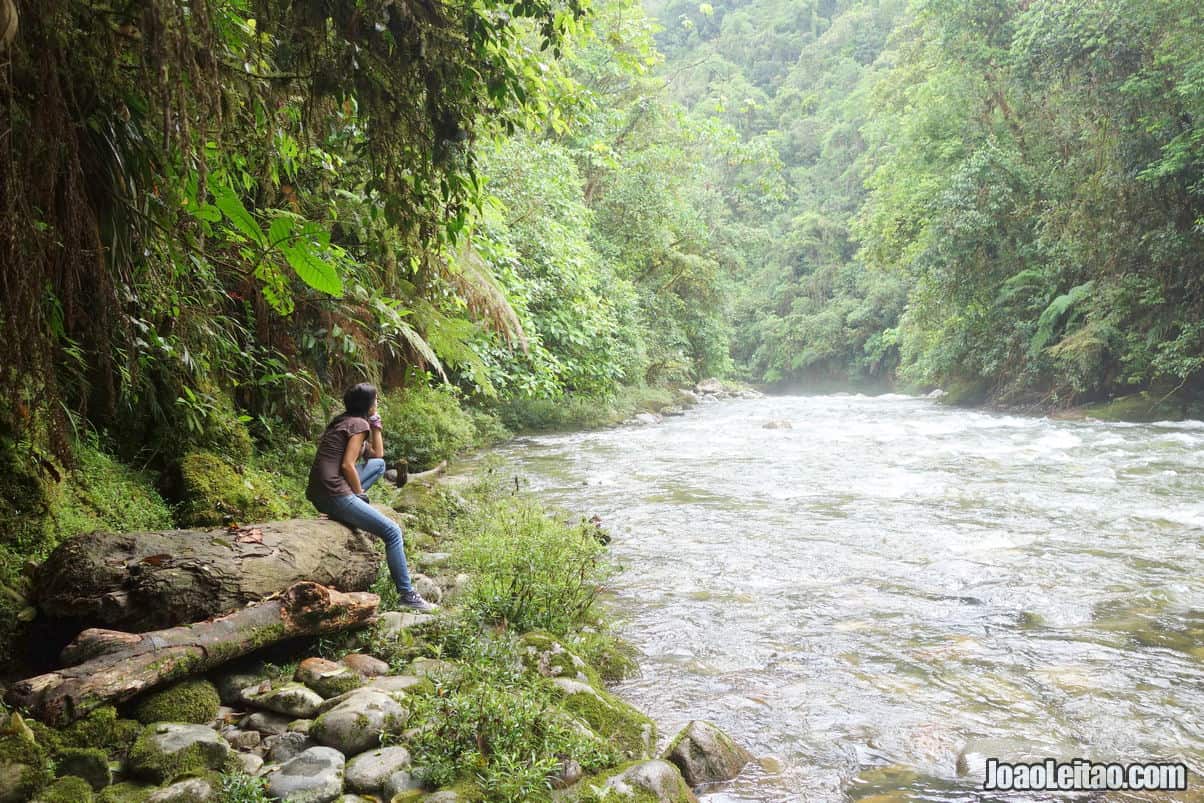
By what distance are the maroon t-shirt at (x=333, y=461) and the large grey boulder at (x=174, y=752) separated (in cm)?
196

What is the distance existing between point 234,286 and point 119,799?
471 centimetres

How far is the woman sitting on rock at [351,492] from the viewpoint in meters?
4.90

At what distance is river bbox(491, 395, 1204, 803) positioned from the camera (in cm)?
394

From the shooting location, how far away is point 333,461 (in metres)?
5.00

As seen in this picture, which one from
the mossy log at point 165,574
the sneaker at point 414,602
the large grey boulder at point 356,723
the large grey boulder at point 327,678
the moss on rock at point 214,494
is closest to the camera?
the large grey boulder at point 356,723

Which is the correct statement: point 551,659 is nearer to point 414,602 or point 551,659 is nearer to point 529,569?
point 414,602

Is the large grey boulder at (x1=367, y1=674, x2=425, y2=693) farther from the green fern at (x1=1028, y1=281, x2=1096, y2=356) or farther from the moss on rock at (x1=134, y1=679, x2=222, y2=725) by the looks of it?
the green fern at (x1=1028, y1=281, x2=1096, y2=356)

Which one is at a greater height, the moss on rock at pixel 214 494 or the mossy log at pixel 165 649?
the moss on rock at pixel 214 494

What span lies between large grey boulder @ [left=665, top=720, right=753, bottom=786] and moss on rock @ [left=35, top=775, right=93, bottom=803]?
2339 mm

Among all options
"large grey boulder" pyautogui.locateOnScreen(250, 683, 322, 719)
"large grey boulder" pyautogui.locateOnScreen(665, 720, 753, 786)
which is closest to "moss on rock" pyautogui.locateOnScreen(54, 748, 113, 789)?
"large grey boulder" pyautogui.locateOnScreen(250, 683, 322, 719)

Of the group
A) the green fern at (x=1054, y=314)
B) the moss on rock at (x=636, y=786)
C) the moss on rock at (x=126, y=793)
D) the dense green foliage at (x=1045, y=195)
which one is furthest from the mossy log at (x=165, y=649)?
the green fern at (x=1054, y=314)

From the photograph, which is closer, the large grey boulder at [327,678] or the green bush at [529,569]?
the large grey boulder at [327,678]

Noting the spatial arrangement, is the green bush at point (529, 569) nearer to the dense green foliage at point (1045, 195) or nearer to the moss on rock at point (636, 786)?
the moss on rock at point (636, 786)

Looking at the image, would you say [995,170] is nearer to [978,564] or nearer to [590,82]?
[590,82]
